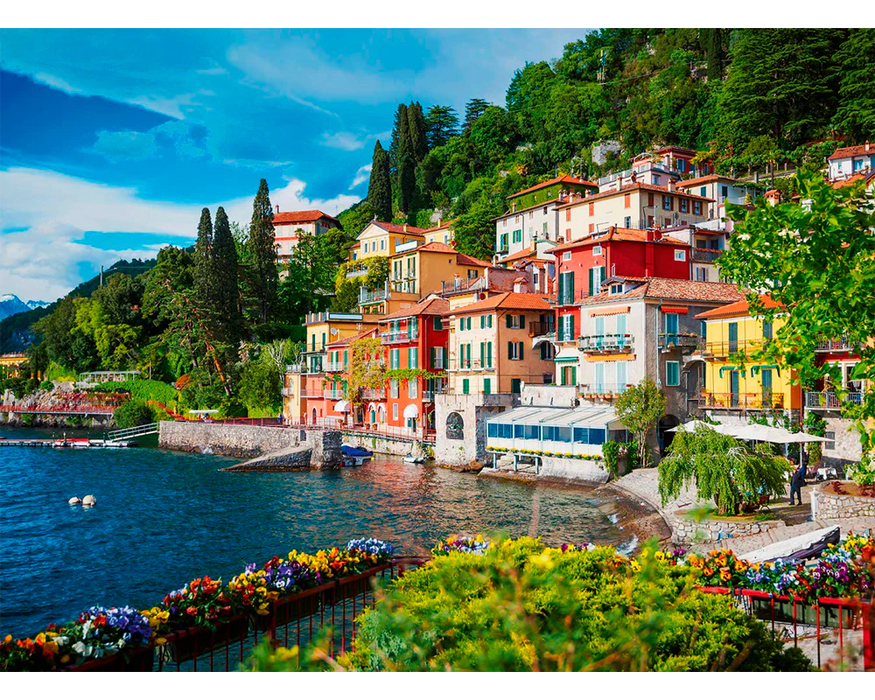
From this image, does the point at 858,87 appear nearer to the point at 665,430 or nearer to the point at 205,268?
the point at 665,430

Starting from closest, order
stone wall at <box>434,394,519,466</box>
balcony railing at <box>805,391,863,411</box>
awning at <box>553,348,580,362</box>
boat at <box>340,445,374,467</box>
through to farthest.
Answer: balcony railing at <box>805,391,863,411</box>, awning at <box>553,348,580,362</box>, stone wall at <box>434,394,519,466</box>, boat at <box>340,445,374,467</box>

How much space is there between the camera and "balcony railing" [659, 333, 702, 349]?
30391mm

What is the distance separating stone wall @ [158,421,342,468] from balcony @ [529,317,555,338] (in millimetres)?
11553

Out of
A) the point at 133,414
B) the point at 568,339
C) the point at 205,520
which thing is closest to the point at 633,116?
the point at 568,339

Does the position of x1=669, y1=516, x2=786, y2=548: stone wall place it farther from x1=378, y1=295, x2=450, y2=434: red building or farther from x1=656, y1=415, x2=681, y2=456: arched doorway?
x1=378, y1=295, x2=450, y2=434: red building

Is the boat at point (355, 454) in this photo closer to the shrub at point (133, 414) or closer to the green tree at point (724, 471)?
the green tree at point (724, 471)

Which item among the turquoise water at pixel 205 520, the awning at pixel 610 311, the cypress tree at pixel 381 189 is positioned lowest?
the turquoise water at pixel 205 520

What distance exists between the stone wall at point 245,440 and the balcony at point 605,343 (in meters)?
14.5

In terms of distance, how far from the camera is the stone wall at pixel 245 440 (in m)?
39.6

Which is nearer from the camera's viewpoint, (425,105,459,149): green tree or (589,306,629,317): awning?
(589,306,629,317): awning

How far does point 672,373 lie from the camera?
30.6 metres

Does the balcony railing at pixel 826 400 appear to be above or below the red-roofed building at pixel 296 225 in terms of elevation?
below

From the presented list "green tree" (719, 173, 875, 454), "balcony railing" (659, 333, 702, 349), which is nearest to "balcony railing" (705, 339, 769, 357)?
"balcony railing" (659, 333, 702, 349)

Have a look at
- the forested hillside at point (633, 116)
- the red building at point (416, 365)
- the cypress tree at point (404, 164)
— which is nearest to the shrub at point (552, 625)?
the red building at point (416, 365)
